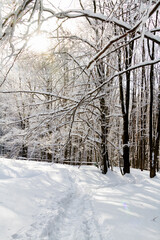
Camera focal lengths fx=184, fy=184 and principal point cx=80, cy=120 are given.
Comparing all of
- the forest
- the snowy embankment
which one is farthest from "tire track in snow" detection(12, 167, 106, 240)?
the forest

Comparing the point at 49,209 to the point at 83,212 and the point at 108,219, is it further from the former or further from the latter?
the point at 108,219

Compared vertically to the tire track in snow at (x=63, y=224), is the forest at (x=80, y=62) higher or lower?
higher

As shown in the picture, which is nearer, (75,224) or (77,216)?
(75,224)

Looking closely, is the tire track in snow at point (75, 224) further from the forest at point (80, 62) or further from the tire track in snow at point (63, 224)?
the forest at point (80, 62)

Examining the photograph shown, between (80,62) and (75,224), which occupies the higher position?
(80,62)

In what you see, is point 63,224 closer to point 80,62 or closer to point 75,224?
point 75,224

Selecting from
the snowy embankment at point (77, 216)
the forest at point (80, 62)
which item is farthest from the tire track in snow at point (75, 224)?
the forest at point (80, 62)

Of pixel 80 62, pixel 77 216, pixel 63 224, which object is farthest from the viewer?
pixel 80 62

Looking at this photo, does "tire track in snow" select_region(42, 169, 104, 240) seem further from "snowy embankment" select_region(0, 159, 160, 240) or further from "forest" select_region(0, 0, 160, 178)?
"forest" select_region(0, 0, 160, 178)

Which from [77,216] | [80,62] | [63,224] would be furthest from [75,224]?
[80,62]

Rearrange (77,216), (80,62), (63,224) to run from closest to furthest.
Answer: (63,224), (77,216), (80,62)

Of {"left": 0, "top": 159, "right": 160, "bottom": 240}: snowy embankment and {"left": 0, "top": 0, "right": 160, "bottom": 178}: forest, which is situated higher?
{"left": 0, "top": 0, "right": 160, "bottom": 178}: forest

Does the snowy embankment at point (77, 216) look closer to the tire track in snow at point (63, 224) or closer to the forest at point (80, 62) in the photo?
the tire track in snow at point (63, 224)

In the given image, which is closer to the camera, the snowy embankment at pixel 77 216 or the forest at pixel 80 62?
the forest at pixel 80 62
